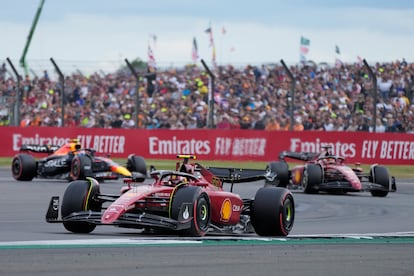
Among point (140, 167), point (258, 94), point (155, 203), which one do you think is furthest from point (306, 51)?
point (155, 203)

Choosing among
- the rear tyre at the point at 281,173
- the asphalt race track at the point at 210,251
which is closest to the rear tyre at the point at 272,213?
the asphalt race track at the point at 210,251

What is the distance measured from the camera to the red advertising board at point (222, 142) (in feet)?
117

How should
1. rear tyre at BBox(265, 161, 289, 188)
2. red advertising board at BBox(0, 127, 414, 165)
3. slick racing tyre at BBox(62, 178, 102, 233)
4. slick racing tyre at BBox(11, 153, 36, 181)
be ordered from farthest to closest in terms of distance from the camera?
red advertising board at BBox(0, 127, 414, 165)
slick racing tyre at BBox(11, 153, 36, 181)
rear tyre at BBox(265, 161, 289, 188)
slick racing tyre at BBox(62, 178, 102, 233)

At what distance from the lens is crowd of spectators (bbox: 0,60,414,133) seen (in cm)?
3622

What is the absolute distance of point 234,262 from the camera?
34.0ft

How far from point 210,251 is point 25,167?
55.2ft

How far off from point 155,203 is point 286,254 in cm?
280

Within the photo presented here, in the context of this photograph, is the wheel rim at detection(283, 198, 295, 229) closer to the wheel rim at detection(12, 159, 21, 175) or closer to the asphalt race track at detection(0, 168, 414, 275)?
the asphalt race track at detection(0, 168, 414, 275)

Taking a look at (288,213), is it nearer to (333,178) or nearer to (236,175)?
(236,175)

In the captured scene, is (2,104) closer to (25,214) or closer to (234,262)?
(25,214)

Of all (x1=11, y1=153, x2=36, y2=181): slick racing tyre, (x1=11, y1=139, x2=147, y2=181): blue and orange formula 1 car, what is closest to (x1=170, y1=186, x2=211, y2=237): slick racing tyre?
(x1=11, y1=139, x2=147, y2=181): blue and orange formula 1 car

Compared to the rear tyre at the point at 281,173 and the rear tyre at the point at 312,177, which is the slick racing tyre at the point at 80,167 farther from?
the rear tyre at the point at 312,177

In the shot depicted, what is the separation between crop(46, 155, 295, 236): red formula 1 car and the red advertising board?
69.7ft

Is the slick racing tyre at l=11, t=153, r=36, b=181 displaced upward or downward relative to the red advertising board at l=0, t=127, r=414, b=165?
downward
